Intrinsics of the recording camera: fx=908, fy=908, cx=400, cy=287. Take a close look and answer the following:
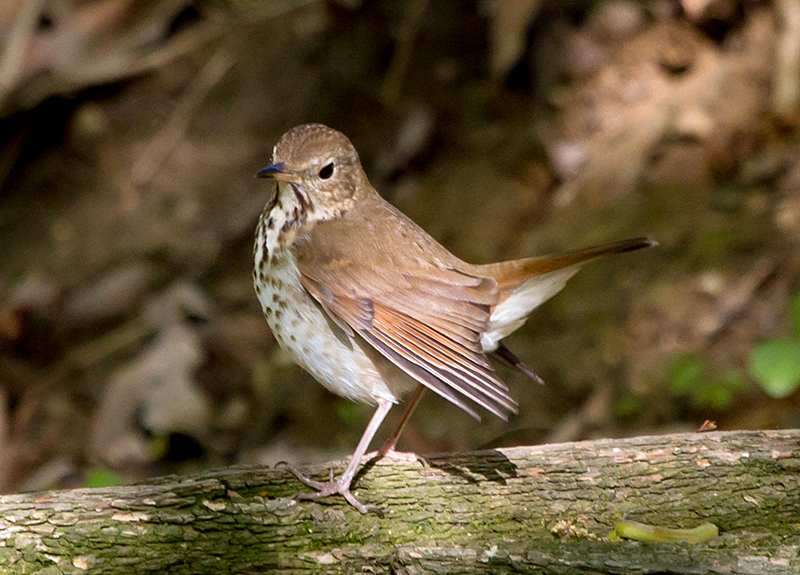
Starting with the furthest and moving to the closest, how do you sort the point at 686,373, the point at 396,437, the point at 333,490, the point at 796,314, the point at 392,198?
the point at 392,198 < the point at 686,373 < the point at 796,314 < the point at 396,437 < the point at 333,490

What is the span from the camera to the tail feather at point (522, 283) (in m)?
2.94

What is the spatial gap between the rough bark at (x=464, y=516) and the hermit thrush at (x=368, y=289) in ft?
0.94

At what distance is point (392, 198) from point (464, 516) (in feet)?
11.5

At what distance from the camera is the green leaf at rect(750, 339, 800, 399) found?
3584 mm

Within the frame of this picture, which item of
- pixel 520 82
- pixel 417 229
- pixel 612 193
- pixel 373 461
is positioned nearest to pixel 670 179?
pixel 612 193

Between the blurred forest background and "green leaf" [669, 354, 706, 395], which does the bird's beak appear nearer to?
the blurred forest background

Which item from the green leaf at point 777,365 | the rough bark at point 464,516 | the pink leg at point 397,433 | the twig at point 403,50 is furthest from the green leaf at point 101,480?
the twig at point 403,50

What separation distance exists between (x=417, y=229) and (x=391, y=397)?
25.8 inches

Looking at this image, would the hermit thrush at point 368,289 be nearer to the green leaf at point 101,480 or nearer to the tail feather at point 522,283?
the tail feather at point 522,283

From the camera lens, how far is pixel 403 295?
A: 3.00 metres

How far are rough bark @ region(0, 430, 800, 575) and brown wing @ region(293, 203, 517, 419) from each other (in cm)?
30

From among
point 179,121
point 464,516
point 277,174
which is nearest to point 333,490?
point 464,516

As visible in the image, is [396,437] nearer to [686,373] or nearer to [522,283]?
[522,283]

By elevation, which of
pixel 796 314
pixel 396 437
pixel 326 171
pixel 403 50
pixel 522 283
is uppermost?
pixel 403 50
